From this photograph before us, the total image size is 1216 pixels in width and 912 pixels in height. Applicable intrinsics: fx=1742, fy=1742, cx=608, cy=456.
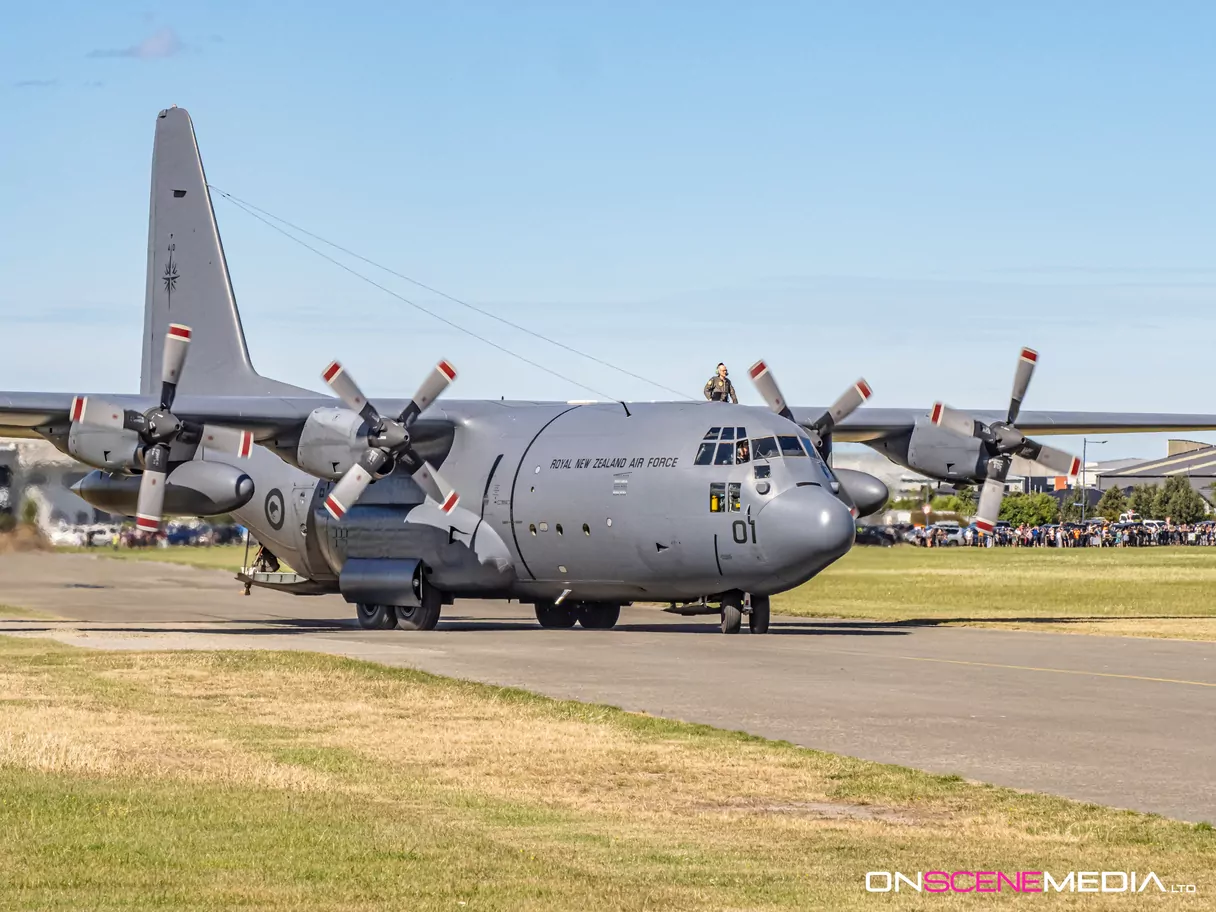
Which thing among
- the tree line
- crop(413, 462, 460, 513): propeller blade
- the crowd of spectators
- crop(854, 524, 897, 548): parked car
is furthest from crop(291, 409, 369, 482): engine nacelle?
the tree line

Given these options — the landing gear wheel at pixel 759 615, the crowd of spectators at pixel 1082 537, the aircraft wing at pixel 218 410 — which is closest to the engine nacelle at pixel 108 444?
the aircraft wing at pixel 218 410

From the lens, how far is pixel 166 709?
17.2m

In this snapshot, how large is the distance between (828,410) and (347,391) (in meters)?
9.15

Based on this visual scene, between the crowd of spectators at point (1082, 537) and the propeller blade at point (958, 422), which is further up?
the propeller blade at point (958, 422)

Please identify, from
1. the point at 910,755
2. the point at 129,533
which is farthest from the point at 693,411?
the point at 129,533

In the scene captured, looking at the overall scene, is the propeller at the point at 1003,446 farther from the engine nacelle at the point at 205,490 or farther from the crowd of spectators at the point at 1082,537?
the crowd of spectators at the point at 1082,537

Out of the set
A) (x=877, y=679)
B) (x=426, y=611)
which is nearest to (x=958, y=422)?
(x=426, y=611)

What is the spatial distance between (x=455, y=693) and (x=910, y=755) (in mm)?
6235

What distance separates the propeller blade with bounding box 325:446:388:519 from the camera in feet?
96.4

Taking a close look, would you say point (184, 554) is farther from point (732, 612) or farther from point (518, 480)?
point (732, 612)

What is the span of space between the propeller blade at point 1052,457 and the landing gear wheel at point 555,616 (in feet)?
29.8

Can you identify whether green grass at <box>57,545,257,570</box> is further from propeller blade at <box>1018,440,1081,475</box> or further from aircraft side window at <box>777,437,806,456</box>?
aircraft side window at <box>777,437,806,456</box>

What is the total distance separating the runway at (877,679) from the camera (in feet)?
45.4

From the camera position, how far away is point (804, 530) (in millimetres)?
26312
